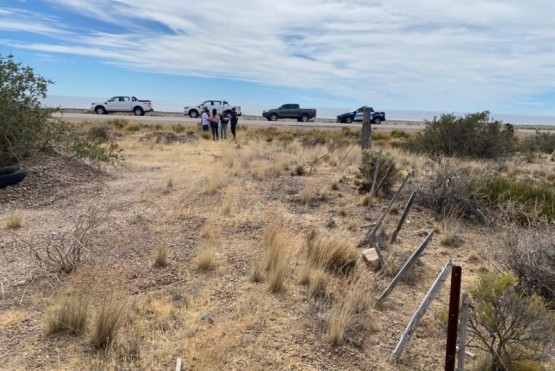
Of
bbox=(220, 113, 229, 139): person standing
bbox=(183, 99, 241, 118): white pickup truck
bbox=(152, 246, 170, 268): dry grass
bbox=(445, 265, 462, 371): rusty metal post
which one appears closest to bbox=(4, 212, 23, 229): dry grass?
bbox=(152, 246, 170, 268): dry grass

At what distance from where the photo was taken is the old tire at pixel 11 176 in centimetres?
898

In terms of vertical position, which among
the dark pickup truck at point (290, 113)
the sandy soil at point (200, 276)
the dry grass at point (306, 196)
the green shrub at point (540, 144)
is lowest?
the sandy soil at point (200, 276)

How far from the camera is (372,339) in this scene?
4.33 metres

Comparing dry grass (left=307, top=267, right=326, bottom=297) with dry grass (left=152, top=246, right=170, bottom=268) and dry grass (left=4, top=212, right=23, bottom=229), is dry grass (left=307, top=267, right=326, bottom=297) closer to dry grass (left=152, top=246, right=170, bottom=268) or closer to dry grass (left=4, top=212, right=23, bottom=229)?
dry grass (left=152, top=246, right=170, bottom=268)

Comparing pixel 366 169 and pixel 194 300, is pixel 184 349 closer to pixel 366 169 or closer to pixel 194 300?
pixel 194 300

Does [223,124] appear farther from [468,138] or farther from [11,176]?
[11,176]

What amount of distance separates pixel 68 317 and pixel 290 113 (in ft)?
149

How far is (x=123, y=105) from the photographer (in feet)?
148

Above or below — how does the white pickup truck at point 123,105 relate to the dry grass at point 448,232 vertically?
above

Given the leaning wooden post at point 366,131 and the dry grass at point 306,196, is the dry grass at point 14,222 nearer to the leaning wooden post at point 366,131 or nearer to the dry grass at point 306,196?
the dry grass at point 306,196

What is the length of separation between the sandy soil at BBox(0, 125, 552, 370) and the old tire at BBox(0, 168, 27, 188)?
0.54 feet

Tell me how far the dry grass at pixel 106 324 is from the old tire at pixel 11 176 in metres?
6.10

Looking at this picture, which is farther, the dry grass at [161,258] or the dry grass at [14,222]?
the dry grass at [14,222]

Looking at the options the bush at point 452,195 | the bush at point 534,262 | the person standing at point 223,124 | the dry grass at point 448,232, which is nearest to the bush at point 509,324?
the bush at point 534,262
